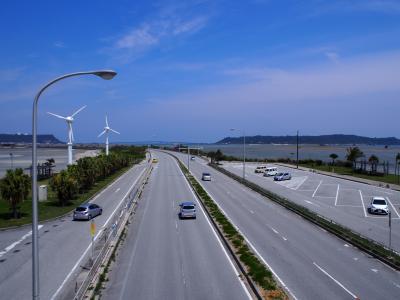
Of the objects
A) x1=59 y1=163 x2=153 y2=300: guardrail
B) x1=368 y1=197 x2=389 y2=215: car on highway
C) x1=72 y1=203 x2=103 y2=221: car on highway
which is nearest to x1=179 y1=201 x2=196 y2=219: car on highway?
x1=59 y1=163 x2=153 y2=300: guardrail

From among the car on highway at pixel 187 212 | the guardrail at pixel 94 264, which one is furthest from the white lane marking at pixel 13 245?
the car on highway at pixel 187 212

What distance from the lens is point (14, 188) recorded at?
34438mm

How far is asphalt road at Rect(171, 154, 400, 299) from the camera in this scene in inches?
678

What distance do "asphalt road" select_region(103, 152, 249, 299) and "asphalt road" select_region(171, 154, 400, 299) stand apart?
7.75 feet

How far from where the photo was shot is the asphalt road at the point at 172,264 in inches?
669

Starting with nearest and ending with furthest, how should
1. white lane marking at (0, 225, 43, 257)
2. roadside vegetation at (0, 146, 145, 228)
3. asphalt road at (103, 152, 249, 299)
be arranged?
asphalt road at (103, 152, 249, 299)
white lane marking at (0, 225, 43, 257)
roadside vegetation at (0, 146, 145, 228)

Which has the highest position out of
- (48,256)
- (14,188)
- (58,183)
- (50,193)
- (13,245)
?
(14,188)

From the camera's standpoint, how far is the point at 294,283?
1803 centimetres

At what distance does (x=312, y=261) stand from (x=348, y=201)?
26.3 metres

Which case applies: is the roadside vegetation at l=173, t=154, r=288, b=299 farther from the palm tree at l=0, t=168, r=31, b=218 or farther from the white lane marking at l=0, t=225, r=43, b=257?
the palm tree at l=0, t=168, r=31, b=218

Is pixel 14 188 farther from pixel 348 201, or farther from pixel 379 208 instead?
pixel 348 201

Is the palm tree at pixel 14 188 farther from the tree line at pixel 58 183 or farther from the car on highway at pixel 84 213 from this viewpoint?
the car on highway at pixel 84 213

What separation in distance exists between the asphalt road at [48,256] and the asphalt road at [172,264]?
218 centimetres

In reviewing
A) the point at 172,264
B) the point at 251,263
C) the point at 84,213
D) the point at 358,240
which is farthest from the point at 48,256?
the point at 358,240
